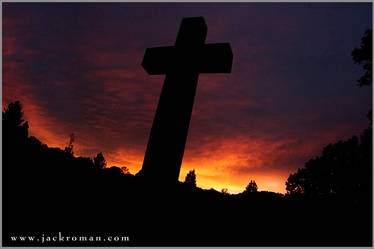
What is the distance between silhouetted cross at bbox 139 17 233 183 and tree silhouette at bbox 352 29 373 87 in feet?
37.9

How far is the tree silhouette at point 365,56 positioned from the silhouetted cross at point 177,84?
1156 centimetres

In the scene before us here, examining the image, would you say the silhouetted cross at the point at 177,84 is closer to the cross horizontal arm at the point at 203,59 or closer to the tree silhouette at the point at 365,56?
the cross horizontal arm at the point at 203,59

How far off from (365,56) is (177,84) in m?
12.7

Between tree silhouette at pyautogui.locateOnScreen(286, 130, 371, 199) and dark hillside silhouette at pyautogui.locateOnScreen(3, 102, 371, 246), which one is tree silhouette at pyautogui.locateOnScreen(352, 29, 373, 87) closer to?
tree silhouette at pyautogui.locateOnScreen(286, 130, 371, 199)

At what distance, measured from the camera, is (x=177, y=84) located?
→ 3270mm

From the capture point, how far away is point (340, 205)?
3.59 meters

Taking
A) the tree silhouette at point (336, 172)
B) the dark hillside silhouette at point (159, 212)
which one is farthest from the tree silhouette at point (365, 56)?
the dark hillside silhouette at point (159, 212)

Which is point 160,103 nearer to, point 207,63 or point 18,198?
point 207,63

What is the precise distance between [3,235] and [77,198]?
783mm

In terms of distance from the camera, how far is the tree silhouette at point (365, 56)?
1147 cm

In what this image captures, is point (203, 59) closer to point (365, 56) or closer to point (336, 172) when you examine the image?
point (365, 56)

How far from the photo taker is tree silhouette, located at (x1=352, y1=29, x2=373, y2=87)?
1147cm

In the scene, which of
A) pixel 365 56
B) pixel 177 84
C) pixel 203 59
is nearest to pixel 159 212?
pixel 177 84

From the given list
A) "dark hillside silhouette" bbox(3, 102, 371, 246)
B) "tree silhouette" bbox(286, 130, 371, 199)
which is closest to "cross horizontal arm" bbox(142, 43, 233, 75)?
"dark hillside silhouette" bbox(3, 102, 371, 246)
